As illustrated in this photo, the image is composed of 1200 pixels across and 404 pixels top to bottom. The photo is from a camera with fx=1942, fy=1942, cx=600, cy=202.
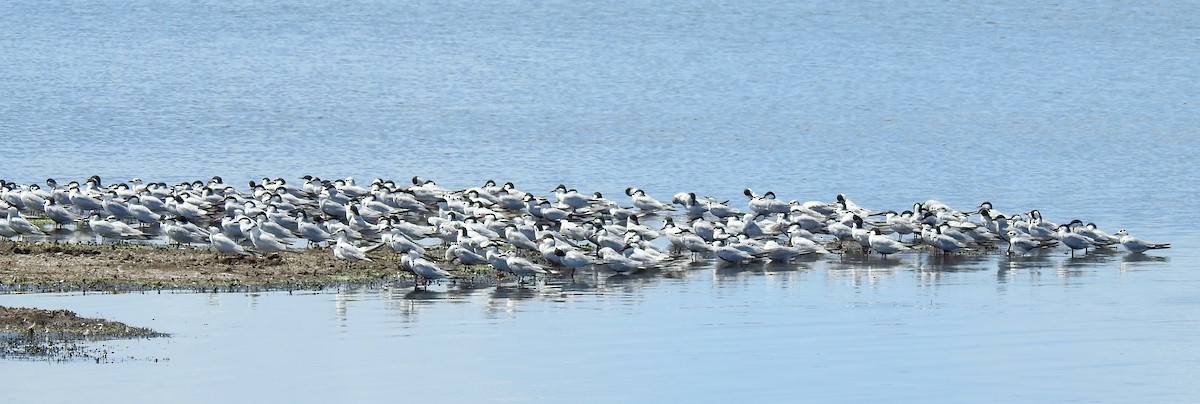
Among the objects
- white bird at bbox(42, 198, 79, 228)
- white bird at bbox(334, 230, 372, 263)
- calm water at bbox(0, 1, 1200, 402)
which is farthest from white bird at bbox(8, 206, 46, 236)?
calm water at bbox(0, 1, 1200, 402)

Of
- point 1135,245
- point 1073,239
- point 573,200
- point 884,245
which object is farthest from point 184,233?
point 1135,245

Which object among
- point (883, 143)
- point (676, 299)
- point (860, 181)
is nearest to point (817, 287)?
point (676, 299)

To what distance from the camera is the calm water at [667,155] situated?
21250 millimetres

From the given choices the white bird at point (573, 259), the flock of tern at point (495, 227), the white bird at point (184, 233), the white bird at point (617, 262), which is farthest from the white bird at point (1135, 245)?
the white bird at point (184, 233)

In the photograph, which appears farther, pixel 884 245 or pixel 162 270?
pixel 884 245

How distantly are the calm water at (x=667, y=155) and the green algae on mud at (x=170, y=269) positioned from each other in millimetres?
1095

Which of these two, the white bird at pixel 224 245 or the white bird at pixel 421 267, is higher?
the white bird at pixel 224 245

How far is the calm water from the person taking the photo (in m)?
21.2

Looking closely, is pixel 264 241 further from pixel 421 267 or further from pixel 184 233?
pixel 421 267

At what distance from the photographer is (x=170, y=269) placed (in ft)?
90.5

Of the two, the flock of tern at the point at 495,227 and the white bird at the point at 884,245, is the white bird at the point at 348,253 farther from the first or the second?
the white bird at the point at 884,245

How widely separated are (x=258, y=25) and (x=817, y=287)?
240 ft

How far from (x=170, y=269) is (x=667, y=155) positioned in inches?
1281

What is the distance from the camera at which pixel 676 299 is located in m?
27.0
